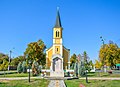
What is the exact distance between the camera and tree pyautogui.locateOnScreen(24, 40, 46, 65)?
59.2 metres

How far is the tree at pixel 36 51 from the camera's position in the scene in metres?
59.2

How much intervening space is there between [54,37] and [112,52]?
1510cm

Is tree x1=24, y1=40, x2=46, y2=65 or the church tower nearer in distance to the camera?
the church tower

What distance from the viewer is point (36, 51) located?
6025 centimetres

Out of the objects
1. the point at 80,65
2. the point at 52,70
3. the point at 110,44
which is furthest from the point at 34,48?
the point at 80,65

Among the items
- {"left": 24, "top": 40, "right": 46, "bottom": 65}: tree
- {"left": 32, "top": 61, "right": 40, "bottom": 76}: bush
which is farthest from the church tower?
{"left": 32, "top": 61, "right": 40, "bottom": 76}: bush

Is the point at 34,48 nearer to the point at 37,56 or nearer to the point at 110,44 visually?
the point at 37,56

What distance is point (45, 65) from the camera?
63531 mm

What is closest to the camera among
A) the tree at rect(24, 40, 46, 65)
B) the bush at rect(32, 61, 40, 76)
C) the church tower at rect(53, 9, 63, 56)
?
the bush at rect(32, 61, 40, 76)

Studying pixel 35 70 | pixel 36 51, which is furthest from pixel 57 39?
pixel 35 70

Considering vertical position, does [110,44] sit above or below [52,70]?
above

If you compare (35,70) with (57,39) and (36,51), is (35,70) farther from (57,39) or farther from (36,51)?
(36,51)

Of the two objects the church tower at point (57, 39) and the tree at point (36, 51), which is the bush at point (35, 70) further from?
the church tower at point (57, 39)

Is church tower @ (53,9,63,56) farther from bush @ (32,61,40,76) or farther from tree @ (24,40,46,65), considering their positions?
bush @ (32,61,40,76)
